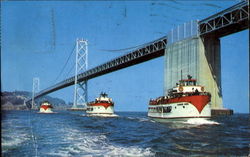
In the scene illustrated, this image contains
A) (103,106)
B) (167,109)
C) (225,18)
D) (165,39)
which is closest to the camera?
(167,109)

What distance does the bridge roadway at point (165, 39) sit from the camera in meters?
48.7

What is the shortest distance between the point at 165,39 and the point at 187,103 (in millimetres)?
37439

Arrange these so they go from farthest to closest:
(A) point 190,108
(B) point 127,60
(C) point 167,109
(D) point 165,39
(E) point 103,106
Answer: (B) point 127,60 < (D) point 165,39 < (E) point 103,106 < (C) point 167,109 < (A) point 190,108

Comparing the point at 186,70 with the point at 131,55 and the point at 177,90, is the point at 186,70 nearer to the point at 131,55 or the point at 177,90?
the point at 177,90

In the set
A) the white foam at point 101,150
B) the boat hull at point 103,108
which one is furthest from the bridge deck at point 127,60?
the white foam at point 101,150

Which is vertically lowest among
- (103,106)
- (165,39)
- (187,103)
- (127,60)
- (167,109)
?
(103,106)

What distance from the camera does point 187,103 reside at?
3050cm

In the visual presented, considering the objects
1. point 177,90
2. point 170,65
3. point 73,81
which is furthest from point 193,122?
point 73,81

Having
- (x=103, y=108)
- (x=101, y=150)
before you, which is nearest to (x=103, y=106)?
(x=103, y=108)

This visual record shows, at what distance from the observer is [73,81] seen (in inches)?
3935

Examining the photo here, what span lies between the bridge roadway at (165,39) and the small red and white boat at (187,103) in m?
19.0

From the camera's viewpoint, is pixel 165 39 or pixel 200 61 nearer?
pixel 200 61

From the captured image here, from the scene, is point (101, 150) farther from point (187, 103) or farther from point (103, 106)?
point (103, 106)

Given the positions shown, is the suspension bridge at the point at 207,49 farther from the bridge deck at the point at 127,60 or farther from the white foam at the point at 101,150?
the white foam at the point at 101,150
